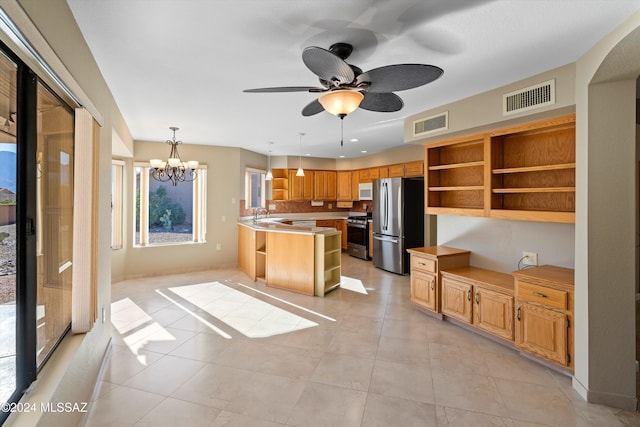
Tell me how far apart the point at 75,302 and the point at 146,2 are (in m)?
1.88

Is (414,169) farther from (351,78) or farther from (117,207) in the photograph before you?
(117,207)

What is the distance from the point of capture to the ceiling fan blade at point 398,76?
1825 mm

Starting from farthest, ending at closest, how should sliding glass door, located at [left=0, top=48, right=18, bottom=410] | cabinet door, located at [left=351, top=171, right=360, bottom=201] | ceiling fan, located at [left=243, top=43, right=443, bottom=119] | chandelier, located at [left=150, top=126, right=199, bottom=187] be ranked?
cabinet door, located at [left=351, top=171, right=360, bottom=201]
chandelier, located at [left=150, top=126, right=199, bottom=187]
ceiling fan, located at [left=243, top=43, right=443, bottom=119]
sliding glass door, located at [left=0, top=48, right=18, bottom=410]

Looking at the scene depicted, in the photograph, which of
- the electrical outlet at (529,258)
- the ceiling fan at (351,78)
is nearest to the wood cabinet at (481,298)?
the electrical outlet at (529,258)

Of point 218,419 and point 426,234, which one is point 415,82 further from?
point 426,234

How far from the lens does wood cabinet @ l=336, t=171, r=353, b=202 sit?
8062 mm

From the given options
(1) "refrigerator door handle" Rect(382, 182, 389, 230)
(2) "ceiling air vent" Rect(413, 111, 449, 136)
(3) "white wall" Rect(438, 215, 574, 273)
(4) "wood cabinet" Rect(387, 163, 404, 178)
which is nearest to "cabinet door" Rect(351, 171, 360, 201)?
(4) "wood cabinet" Rect(387, 163, 404, 178)

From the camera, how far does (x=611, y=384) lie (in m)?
2.17

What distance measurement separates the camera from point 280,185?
25.3 ft

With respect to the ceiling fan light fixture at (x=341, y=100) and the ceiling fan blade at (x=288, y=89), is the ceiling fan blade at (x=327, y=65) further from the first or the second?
the ceiling fan blade at (x=288, y=89)

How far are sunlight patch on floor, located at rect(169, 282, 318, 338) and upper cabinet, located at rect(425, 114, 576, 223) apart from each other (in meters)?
2.24

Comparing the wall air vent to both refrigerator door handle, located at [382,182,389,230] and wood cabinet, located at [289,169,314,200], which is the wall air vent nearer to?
refrigerator door handle, located at [382,182,389,230]

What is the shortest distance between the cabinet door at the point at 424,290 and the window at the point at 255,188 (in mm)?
4272

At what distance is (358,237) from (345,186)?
4.94 ft
